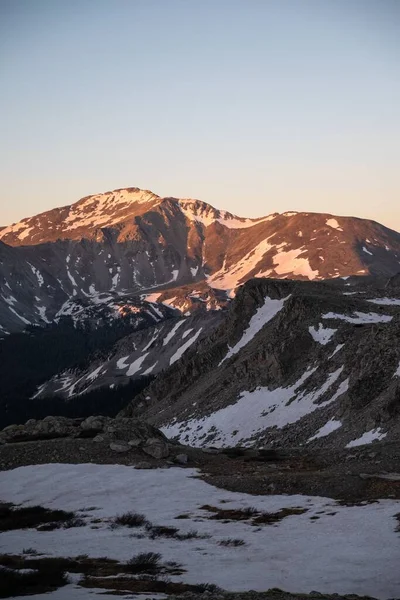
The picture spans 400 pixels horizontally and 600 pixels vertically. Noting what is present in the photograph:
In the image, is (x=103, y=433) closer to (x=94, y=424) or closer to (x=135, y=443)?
(x=135, y=443)

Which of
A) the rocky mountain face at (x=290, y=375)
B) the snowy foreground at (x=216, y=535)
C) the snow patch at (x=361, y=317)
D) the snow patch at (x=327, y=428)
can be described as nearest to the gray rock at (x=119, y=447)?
the snowy foreground at (x=216, y=535)

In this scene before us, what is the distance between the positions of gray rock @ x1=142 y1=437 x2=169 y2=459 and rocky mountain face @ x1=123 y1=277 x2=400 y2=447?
1764 cm

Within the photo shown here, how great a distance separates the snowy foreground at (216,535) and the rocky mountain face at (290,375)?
23.3 m

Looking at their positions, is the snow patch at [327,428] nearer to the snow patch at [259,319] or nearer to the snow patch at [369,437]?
the snow patch at [369,437]

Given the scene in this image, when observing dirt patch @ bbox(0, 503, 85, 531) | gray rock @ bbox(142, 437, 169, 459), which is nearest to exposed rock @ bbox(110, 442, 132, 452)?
gray rock @ bbox(142, 437, 169, 459)

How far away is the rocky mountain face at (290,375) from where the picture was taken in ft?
224

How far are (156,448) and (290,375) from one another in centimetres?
4756

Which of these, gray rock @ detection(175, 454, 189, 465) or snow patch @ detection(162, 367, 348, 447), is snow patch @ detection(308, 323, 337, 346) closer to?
snow patch @ detection(162, 367, 348, 447)

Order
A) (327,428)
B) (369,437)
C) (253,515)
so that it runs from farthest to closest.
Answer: (327,428) < (369,437) < (253,515)

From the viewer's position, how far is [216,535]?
27.2 metres

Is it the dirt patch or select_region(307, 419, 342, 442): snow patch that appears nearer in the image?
the dirt patch

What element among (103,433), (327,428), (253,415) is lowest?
(253,415)

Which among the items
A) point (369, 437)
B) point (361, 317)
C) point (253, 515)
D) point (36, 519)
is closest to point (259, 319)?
point (361, 317)

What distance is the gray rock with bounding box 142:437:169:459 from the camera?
43.5 metres
